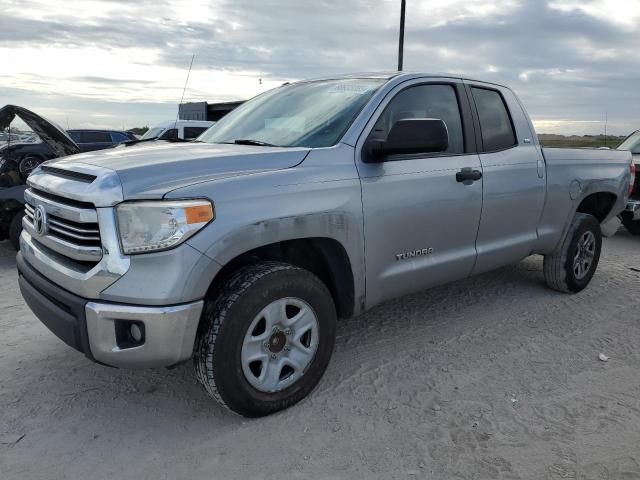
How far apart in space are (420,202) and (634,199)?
5.71 metres

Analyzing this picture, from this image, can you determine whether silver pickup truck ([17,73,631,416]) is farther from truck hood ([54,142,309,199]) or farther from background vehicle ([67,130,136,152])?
background vehicle ([67,130,136,152])

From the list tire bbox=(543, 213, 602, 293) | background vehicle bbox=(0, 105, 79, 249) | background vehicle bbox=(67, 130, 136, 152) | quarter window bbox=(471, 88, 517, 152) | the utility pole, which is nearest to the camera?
quarter window bbox=(471, 88, 517, 152)

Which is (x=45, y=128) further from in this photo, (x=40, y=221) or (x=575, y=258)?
(x=575, y=258)

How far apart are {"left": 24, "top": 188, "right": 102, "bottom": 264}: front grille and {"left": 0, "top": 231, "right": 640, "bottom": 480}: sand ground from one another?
3.05ft

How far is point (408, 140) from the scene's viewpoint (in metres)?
3.15

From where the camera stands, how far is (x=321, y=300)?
3031 millimetres

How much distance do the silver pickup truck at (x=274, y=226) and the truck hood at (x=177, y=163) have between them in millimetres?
10

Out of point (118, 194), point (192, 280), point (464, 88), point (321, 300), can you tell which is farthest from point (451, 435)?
point (464, 88)

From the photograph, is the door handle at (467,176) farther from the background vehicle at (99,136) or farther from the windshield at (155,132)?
the background vehicle at (99,136)

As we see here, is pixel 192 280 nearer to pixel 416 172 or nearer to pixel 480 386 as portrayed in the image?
pixel 416 172

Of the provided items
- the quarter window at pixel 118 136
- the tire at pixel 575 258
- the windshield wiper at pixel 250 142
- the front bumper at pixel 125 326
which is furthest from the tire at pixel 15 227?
the quarter window at pixel 118 136

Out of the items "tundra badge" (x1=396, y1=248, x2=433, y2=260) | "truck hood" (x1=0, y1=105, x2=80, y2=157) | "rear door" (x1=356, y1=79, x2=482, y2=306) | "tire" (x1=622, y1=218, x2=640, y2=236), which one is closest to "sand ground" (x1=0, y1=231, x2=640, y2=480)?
"rear door" (x1=356, y1=79, x2=482, y2=306)

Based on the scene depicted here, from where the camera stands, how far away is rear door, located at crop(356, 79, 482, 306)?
3.29 metres

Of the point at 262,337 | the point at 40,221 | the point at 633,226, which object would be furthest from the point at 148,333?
the point at 633,226
